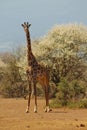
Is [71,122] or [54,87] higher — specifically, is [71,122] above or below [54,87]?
below

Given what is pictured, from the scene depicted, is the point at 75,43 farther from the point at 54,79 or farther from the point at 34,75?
the point at 34,75

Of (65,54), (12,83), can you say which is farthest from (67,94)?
(12,83)

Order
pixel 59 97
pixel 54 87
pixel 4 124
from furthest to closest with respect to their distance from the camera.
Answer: pixel 54 87 → pixel 59 97 → pixel 4 124

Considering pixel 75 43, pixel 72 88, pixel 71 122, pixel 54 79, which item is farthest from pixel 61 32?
pixel 71 122

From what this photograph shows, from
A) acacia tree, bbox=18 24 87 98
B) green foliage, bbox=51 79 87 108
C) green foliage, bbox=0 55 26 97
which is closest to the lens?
green foliage, bbox=51 79 87 108

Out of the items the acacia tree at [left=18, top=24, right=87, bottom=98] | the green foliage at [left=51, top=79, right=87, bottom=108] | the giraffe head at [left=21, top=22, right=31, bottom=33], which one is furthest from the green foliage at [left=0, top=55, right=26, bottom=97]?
the giraffe head at [left=21, top=22, right=31, bottom=33]

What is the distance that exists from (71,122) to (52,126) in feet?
3.95

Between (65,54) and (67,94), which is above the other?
(65,54)

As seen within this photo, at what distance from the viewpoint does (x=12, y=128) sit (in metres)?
14.3

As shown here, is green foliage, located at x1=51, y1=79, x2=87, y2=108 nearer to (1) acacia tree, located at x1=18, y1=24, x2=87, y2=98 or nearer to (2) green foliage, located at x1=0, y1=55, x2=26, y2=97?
(1) acacia tree, located at x1=18, y1=24, x2=87, y2=98

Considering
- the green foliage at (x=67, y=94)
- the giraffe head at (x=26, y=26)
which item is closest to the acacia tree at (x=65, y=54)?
the green foliage at (x=67, y=94)

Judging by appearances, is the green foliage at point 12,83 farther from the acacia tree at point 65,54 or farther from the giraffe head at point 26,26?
the giraffe head at point 26,26

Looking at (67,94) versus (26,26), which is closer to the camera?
(26,26)

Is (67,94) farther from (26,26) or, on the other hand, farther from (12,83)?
(12,83)
